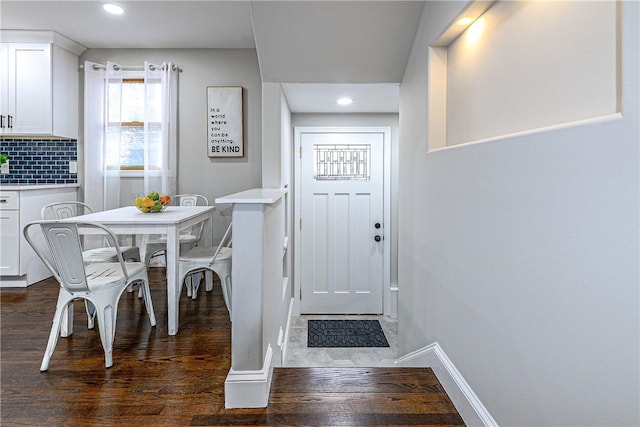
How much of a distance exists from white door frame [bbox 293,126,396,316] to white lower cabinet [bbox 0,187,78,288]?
8.35ft

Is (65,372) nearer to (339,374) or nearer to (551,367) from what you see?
(339,374)

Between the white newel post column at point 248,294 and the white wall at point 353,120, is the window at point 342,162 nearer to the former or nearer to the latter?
the white wall at point 353,120

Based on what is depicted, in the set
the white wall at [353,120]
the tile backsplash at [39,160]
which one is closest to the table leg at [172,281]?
the white wall at [353,120]

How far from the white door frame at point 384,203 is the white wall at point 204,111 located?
0.43 meters

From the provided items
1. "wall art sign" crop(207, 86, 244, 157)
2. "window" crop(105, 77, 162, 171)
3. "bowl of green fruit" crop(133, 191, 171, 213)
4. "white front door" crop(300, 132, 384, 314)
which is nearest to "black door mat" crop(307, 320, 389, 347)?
"white front door" crop(300, 132, 384, 314)

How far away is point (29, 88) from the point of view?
4.07 metres

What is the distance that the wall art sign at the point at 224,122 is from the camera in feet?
14.5

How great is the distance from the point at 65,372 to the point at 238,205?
1343mm

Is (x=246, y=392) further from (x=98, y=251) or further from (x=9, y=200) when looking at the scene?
(x=9, y=200)

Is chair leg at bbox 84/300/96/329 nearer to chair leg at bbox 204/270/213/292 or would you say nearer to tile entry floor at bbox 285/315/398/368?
chair leg at bbox 204/270/213/292

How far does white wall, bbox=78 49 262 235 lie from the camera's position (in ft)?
14.5

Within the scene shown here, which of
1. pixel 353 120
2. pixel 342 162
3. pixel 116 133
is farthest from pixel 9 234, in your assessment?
pixel 353 120

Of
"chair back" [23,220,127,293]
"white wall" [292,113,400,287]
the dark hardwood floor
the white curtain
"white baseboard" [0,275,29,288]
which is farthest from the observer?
"white wall" [292,113,400,287]

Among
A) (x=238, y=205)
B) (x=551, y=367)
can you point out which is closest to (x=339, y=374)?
(x=238, y=205)
